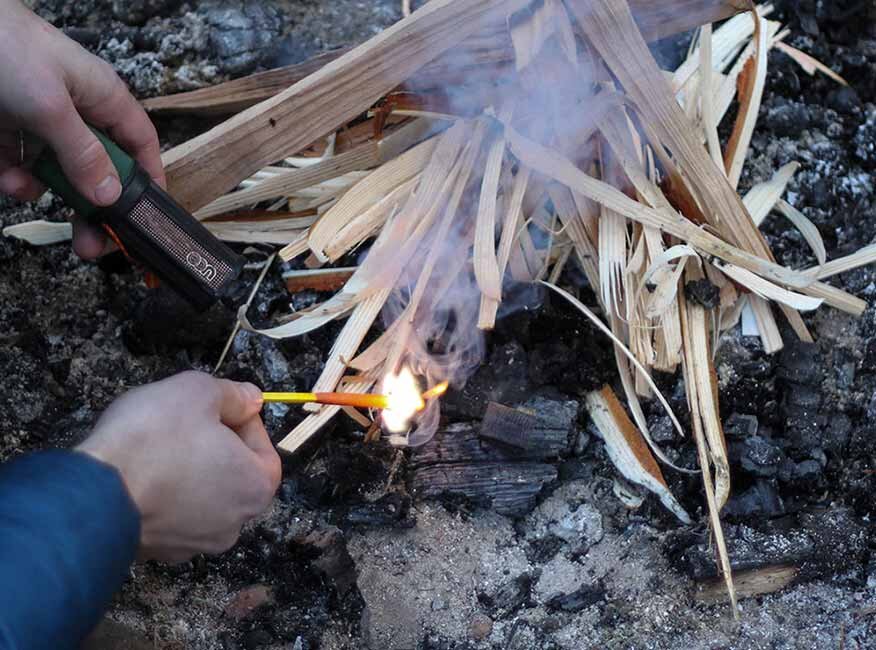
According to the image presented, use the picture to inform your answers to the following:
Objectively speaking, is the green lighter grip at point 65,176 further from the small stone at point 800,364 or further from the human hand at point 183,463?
the small stone at point 800,364

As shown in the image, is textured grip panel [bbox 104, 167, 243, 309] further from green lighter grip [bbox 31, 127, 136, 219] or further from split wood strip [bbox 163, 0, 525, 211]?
split wood strip [bbox 163, 0, 525, 211]

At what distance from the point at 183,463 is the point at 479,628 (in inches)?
36.3

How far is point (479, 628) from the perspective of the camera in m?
2.17

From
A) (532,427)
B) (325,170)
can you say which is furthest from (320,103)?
(532,427)

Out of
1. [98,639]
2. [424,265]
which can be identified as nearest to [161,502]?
[98,639]

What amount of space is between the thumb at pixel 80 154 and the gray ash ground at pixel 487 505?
0.47 meters

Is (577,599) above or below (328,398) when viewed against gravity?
below

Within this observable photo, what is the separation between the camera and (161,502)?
162 cm

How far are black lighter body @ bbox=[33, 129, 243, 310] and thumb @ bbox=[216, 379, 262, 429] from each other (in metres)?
0.46

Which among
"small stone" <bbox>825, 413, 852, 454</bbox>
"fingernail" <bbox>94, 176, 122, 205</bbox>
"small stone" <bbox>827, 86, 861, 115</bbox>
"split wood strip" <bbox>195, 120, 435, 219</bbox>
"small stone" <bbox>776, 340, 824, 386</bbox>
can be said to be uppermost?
"fingernail" <bbox>94, 176, 122, 205</bbox>

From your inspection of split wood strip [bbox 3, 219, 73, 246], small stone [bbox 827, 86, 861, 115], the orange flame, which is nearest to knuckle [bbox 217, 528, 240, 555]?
the orange flame

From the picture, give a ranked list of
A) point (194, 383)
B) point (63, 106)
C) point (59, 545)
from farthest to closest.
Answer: point (63, 106), point (194, 383), point (59, 545)

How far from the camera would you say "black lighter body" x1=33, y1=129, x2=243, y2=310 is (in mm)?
2119

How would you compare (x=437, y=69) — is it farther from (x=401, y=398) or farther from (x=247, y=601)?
(x=247, y=601)
